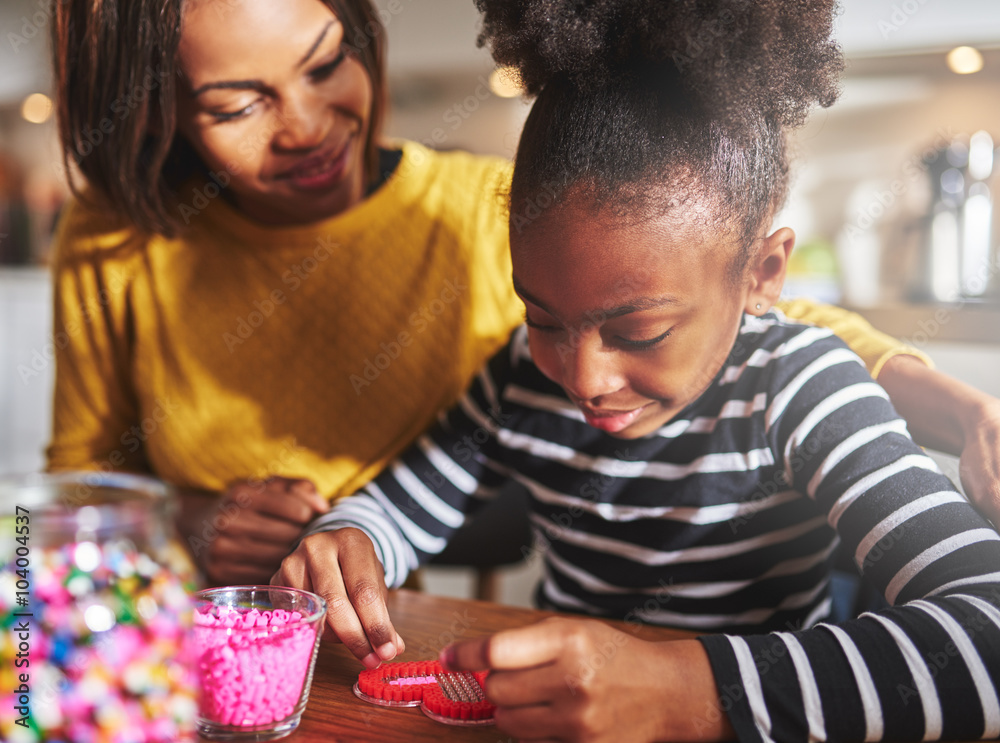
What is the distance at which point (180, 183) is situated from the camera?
90cm

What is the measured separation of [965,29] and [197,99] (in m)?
0.71

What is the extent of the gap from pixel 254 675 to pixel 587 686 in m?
0.18

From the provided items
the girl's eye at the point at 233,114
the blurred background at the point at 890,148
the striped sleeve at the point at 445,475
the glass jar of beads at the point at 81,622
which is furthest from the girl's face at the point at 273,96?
the glass jar of beads at the point at 81,622

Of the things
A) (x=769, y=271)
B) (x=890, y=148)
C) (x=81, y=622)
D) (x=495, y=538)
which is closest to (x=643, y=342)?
(x=769, y=271)

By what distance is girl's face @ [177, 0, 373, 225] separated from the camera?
694 millimetres

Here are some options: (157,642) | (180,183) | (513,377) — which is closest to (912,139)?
(513,377)

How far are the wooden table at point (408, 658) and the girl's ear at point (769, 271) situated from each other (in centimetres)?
25

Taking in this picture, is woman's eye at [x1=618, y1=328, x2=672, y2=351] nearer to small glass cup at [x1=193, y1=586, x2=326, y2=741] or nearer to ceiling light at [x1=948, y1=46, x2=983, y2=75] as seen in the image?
small glass cup at [x1=193, y1=586, x2=326, y2=741]

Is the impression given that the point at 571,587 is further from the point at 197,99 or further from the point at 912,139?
the point at 912,139

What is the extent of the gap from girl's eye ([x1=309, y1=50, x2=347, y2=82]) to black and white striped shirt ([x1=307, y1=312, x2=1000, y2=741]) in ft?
0.94

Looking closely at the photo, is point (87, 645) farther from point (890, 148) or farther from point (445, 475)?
point (890, 148)

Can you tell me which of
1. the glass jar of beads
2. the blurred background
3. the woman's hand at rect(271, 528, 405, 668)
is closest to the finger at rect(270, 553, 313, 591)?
the woman's hand at rect(271, 528, 405, 668)

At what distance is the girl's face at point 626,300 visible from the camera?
0.50 meters

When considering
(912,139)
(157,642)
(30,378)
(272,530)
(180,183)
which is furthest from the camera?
(30,378)
